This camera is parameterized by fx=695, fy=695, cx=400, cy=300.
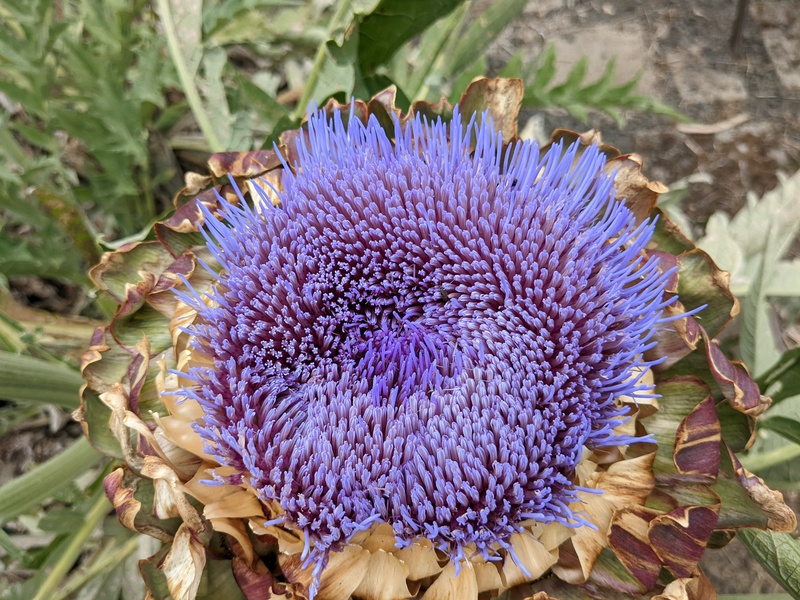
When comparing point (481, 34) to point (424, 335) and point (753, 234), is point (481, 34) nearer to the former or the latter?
point (753, 234)

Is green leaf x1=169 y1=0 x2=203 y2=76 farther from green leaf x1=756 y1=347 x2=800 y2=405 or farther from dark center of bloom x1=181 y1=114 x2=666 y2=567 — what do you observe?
green leaf x1=756 y1=347 x2=800 y2=405

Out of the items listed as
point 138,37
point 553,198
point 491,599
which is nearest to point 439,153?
point 553,198

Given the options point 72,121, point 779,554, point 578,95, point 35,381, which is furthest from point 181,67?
point 779,554

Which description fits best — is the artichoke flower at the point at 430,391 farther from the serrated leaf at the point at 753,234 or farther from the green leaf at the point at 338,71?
the serrated leaf at the point at 753,234

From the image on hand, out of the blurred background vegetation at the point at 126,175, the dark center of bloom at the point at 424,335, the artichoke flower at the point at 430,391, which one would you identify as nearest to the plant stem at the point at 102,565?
the blurred background vegetation at the point at 126,175

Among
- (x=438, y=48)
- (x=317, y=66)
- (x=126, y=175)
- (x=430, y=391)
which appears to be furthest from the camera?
(x=126, y=175)

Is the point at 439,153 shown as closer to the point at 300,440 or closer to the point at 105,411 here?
the point at 300,440

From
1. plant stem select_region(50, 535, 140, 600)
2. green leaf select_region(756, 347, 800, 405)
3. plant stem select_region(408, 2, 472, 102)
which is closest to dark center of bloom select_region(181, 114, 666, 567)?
green leaf select_region(756, 347, 800, 405)
